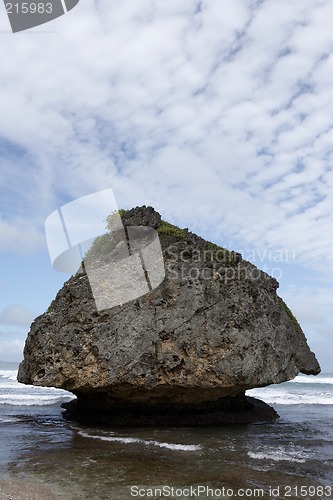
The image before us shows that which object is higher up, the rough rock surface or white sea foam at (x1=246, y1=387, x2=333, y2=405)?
the rough rock surface

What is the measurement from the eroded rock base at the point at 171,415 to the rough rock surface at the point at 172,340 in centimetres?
6

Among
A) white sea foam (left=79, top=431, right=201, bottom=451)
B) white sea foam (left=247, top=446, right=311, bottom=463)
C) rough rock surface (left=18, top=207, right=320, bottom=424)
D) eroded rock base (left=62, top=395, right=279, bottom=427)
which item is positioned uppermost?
rough rock surface (left=18, top=207, right=320, bottom=424)

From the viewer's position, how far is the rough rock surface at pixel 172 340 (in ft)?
42.2

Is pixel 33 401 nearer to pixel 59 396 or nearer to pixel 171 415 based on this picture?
pixel 59 396

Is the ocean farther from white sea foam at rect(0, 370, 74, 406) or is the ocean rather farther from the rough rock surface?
white sea foam at rect(0, 370, 74, 406)

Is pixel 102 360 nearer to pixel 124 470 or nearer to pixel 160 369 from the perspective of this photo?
pixel 160 369

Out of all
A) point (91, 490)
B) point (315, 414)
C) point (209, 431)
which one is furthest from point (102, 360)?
point (315, 414)

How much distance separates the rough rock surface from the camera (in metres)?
12.9

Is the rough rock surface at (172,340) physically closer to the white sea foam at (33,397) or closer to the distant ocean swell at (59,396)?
the white sea foam at (33,397)

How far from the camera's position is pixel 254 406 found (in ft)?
55.1

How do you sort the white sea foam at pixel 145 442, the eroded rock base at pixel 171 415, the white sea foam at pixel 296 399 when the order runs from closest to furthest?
1. the white sea foam at pixel 145 442
2. the eroded rock base at pixel 171 415
3. the white sea foam at pixel 296 399

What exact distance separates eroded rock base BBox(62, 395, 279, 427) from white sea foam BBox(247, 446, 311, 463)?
4.00 meters

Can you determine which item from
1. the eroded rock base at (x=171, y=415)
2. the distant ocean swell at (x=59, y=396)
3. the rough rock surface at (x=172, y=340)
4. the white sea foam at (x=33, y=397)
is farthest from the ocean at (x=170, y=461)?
the distant ocean swell at (x=59, y=396)

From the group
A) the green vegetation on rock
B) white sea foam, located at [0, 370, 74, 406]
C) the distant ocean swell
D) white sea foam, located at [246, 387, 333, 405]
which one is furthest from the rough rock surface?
white sea foam, located at [246, 387, 333, 405]
